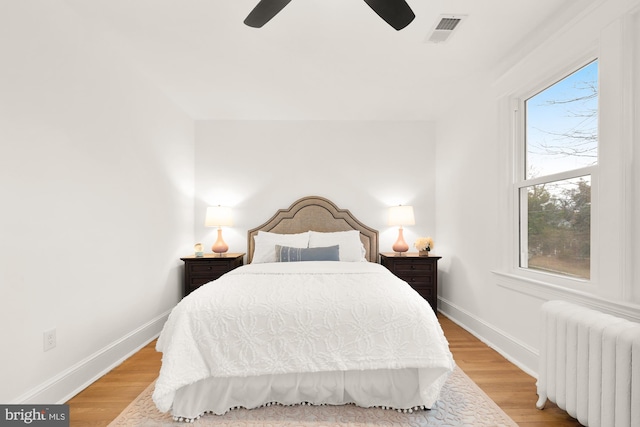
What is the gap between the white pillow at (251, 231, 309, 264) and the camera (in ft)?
12.0

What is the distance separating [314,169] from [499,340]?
279 centimetres

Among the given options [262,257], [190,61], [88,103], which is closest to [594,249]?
[262,257]

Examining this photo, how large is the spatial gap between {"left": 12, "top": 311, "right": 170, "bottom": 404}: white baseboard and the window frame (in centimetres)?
327

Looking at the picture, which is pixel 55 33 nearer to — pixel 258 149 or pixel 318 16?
pixel 318 16

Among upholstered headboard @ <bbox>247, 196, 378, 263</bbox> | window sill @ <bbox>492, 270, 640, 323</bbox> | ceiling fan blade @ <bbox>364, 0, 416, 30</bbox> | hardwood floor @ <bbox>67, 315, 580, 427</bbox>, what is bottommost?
hardwood floor @ <bbox>67, 315, 580, 427</bbox>

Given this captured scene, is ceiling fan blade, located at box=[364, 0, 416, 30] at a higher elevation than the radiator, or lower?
higher

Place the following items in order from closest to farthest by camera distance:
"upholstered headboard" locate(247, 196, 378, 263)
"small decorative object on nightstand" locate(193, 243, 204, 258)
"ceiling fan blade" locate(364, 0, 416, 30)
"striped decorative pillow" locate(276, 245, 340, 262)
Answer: "ceiling fan blade" locate(364, 0, 416, 30) → "striped decorative pillow" locate(276, 245, 340, 262) → "small decorative object on nightstand" locate(193, 243, 204, 258) → "upholstered headboard" locate(247, 196, 378, 263)

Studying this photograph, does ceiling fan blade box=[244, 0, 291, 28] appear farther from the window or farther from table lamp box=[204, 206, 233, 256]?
table lamp box=[204, 206, 233, 256]

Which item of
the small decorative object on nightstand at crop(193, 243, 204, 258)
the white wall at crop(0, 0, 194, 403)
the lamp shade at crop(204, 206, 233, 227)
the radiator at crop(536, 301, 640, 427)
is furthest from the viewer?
the lamp shade at crop(204, 206, 233, 227)

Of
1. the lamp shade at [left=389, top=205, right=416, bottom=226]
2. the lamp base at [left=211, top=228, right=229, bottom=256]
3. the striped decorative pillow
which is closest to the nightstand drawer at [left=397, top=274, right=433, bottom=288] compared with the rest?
the lamp shade at [left=389, top=205, right=416, bottom=226]

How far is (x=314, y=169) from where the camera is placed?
4.32 metres

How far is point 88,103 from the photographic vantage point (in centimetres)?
231

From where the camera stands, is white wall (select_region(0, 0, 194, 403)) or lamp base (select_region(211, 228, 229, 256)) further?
lamp base (select_region(211, 228, 229, 256))

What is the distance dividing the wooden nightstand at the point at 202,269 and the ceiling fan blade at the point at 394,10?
9.56ft
